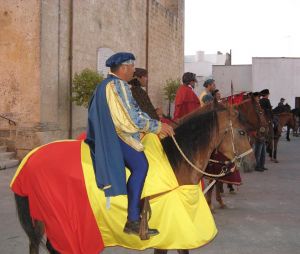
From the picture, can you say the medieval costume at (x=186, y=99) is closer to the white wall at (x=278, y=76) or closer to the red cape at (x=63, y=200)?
the red cape at (x=63, y=200)

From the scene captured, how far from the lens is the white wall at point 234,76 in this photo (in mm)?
34938

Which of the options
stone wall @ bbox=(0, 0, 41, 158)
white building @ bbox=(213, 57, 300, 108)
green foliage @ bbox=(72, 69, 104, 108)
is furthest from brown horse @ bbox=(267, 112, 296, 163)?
Result: white building @ bbox=(213, 57, 300, 108)

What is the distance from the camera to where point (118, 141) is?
10.6ft

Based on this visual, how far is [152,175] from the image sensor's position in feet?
10.8

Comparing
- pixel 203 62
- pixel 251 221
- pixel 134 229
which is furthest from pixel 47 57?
pixel 203 62

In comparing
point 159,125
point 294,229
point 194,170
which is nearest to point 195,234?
point 194,170

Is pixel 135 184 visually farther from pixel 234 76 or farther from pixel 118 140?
pixel 234 76

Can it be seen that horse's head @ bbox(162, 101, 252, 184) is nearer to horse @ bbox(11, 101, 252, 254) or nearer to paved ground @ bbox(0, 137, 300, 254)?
horse @ bbox(11, 101, 252, 254)

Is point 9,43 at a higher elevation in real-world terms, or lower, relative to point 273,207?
higher

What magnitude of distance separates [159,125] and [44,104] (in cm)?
930

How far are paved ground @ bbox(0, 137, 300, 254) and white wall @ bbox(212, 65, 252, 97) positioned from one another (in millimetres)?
25685

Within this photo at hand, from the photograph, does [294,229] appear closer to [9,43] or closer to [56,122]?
[56,122]

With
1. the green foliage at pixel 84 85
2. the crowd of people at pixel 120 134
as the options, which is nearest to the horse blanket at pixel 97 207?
the crowd of people at pixel 120 134

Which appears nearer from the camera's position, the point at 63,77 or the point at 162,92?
the point at 63,77
